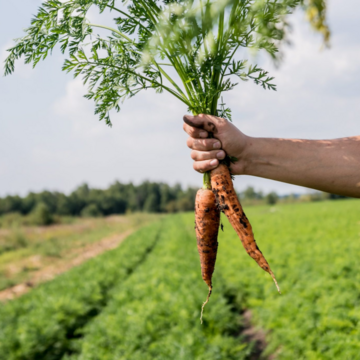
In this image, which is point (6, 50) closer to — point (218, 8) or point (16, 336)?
point (218, 8)

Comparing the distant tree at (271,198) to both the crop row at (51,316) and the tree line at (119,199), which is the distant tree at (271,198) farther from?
the crop row at (51,316)

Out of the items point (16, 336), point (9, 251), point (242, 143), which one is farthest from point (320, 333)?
point (9, 251)

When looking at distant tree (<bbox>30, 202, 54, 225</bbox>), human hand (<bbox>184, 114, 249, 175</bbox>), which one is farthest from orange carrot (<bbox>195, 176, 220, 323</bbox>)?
Answer: distant tree (<bbox>30, 202, 54, 225</bbox>)

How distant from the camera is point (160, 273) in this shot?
9219mm

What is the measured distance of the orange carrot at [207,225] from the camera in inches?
85.7

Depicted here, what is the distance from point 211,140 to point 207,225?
23.9 inches

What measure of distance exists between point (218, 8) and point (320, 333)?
4.61 meters

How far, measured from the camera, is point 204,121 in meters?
1.87

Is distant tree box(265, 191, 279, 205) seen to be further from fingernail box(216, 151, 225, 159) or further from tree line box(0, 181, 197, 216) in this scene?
fingernail box(216, 151, 225, 159)

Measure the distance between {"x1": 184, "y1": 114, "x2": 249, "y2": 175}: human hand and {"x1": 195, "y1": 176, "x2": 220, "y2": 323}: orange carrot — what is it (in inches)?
8.2

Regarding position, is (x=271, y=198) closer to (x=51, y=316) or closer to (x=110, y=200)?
(x=110, y=200)

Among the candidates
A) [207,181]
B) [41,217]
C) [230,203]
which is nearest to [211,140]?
[207,181]

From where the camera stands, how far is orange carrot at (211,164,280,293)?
6.62 ft

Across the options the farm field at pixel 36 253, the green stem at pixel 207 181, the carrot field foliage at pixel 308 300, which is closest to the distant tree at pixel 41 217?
the farm field at pixel 36 253
